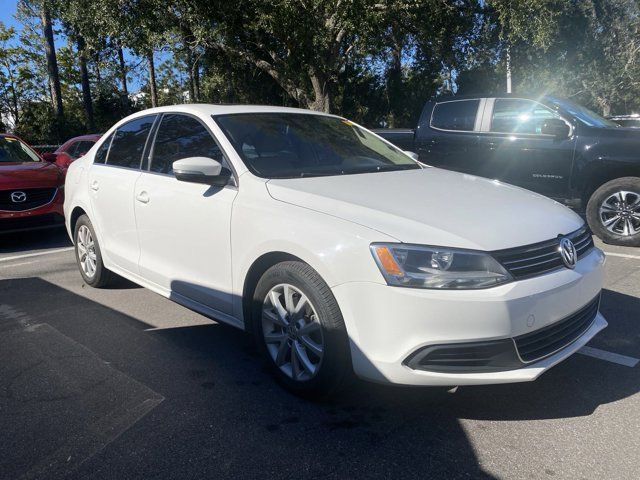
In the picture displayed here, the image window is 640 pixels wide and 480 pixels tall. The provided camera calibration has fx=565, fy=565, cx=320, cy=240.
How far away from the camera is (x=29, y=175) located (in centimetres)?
774

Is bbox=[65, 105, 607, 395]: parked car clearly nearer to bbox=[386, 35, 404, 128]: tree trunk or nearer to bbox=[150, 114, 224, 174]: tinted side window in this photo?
bbox=[150, 114, 224, 174]: tinted side window

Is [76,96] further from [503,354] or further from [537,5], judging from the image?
[503,354]

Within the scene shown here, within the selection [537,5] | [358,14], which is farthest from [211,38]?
[537,5]

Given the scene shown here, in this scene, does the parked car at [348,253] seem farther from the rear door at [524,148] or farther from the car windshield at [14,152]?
the car windshield at [14,152]

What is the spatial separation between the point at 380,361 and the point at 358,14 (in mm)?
13379

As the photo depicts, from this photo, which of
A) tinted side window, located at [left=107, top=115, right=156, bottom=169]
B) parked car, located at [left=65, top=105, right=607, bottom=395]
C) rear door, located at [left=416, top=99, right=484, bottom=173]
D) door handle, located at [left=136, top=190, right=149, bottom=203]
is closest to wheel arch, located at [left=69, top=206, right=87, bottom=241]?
tinted side window, located at [left=107, top=115, right=156, bottom=169]

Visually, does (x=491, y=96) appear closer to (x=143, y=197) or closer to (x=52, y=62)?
(x=143, y=197)

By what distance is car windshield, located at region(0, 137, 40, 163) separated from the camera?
27.3 feet

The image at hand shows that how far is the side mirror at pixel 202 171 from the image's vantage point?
3.42 meters

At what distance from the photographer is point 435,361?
8.58 feet

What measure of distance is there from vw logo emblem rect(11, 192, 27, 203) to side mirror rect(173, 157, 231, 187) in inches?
199

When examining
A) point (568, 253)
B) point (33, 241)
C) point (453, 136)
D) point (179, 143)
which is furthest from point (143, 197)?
point (33, 241)

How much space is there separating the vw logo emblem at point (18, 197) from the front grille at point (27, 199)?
1 cm

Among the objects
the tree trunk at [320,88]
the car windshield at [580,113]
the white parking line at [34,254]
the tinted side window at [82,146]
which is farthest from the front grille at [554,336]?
the tree trunk at [320,88]
